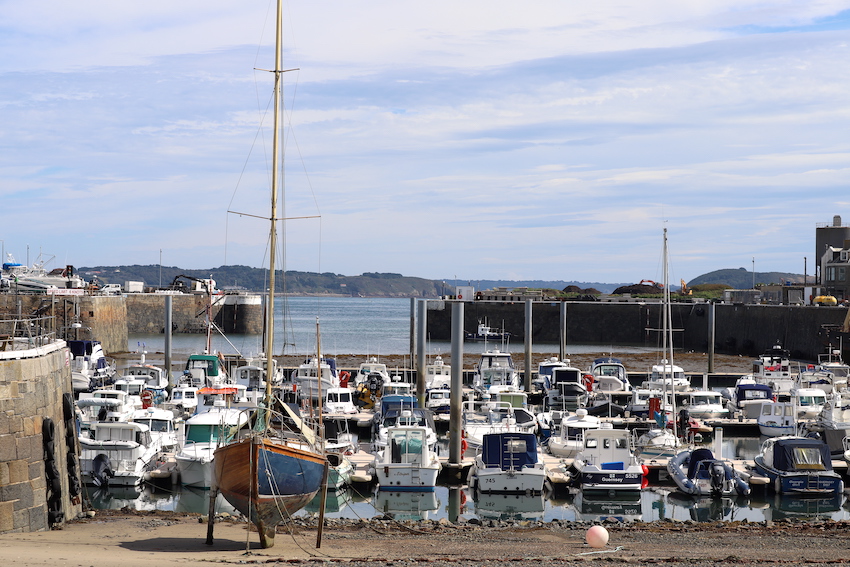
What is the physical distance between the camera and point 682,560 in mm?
16812

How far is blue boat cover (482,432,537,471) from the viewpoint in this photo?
25406 mm

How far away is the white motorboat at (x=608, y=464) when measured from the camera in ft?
81.8

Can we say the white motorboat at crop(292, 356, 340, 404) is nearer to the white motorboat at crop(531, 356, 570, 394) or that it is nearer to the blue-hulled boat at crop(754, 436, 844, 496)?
the white motorboat at crop(531, 356, 570, 394)

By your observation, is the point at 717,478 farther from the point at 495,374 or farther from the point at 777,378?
the point at 777,378

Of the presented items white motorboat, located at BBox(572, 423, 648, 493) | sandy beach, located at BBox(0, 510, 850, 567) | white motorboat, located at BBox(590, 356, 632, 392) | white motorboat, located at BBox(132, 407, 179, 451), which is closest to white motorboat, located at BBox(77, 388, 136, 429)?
white motorboat, located at BBox(132, 407, 179, 451)

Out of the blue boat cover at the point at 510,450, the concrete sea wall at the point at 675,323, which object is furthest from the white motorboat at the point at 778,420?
A: the concrete sea wall at the point at 675,323

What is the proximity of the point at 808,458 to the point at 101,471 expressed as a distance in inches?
772

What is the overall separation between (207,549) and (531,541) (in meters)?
6.55

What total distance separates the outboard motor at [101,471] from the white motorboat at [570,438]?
13559 millimetres

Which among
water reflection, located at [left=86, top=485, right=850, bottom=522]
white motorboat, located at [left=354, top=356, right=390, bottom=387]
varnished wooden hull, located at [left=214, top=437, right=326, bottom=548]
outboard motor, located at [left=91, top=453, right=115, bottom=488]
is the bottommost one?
water reflection, located at [left=86, top=485, right=850, bottom=522]

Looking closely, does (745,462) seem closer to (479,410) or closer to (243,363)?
Result: (479,410)

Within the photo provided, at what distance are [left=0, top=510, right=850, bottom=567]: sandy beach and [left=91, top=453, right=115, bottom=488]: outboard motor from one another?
4.40 meters

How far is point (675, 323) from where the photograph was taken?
87688 mm

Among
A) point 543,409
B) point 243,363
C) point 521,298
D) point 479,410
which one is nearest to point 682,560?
point 479,410
